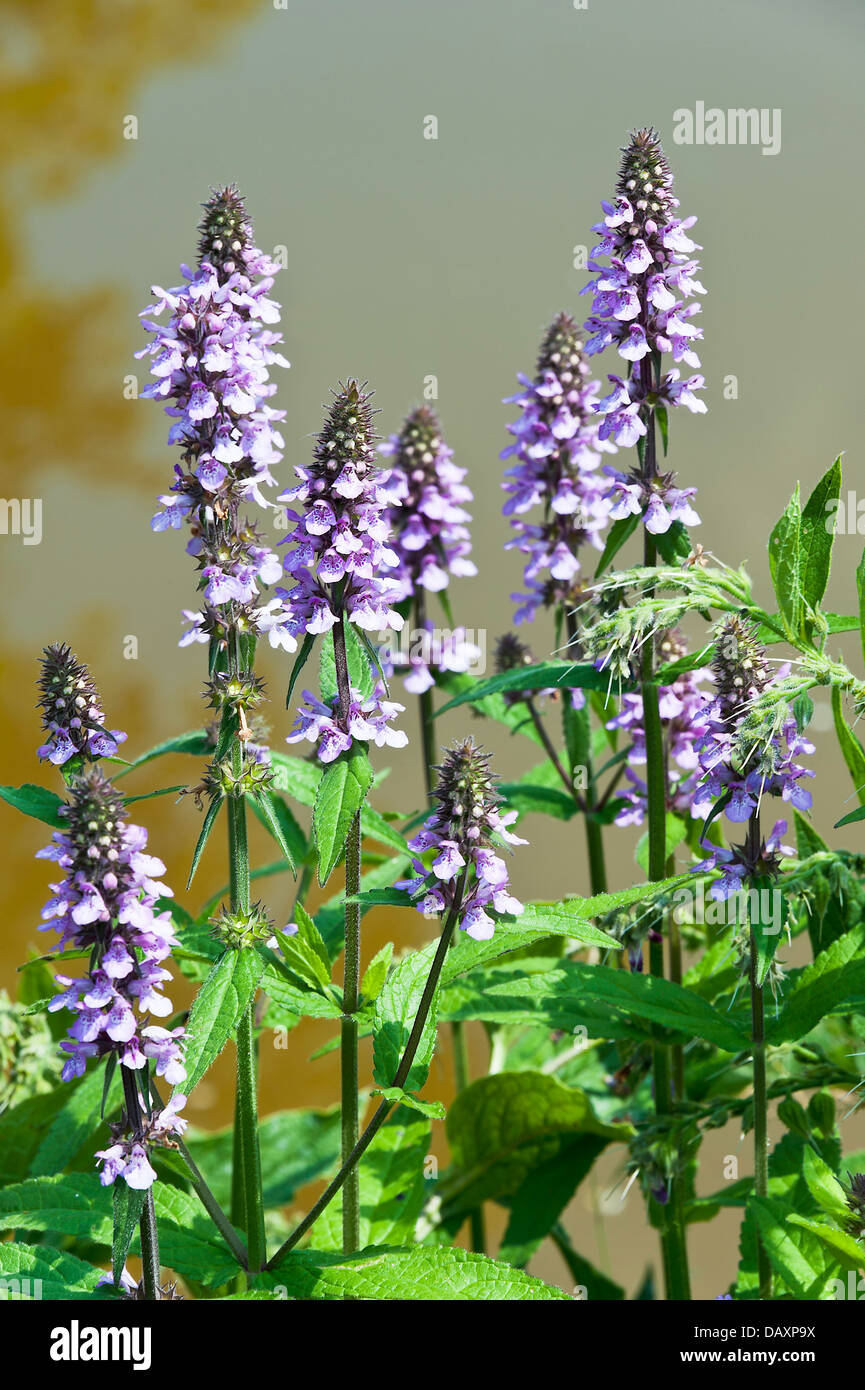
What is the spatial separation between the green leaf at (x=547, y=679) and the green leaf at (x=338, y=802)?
0.22 meters

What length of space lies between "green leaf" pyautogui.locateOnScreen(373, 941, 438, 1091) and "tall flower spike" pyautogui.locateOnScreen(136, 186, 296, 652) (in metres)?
0.29

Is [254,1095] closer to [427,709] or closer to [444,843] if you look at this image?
[444,843]

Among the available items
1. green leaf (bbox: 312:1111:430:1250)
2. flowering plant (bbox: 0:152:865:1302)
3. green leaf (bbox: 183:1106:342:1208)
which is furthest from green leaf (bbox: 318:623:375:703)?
green leaf (bbox: 183:1106:342:1208)

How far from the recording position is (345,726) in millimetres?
1119

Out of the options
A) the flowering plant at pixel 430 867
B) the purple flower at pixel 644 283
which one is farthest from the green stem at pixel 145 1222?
the purple flower at pixel 644 283

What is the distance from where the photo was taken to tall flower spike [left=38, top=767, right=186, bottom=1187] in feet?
2.90

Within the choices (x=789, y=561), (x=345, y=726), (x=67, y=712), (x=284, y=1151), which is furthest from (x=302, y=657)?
(x=284, y=1151)

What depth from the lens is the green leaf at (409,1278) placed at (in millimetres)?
1059

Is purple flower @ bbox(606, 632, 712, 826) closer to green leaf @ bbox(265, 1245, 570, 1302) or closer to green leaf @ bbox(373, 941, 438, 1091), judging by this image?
green leaf @ bbox(373, 941, 438, 1091)

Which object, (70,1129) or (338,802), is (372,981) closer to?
(338,802)

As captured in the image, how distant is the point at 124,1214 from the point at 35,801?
1.13 ft

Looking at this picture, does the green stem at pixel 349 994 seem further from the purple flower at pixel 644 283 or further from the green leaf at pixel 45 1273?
the purple flower at pixel 644 283
